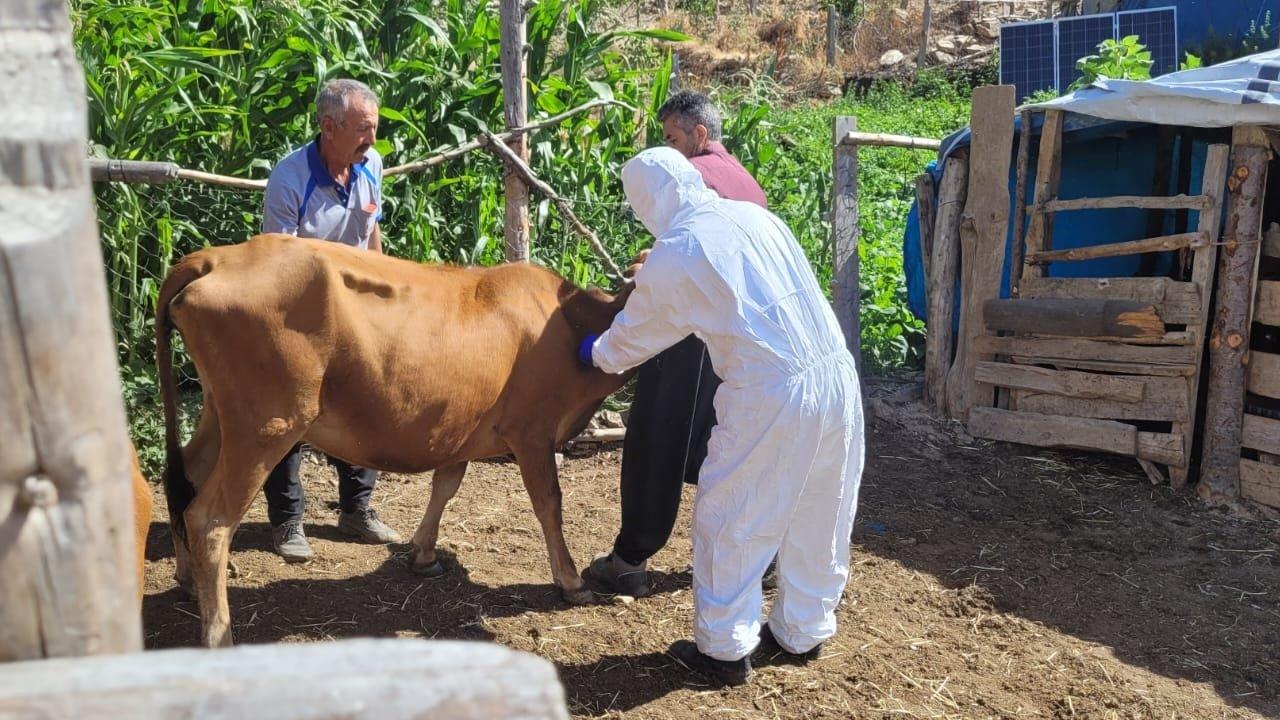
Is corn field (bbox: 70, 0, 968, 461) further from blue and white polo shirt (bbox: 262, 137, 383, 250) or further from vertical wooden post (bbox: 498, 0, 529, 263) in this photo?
blue and white polo shirt (bbox: 262, 137, 383, 250)

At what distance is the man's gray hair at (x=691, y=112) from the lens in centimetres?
538

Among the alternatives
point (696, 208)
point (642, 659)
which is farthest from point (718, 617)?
point (696, 208)

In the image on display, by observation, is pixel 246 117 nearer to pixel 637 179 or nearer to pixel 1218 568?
pixel 637 179

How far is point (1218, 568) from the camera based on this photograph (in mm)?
5582

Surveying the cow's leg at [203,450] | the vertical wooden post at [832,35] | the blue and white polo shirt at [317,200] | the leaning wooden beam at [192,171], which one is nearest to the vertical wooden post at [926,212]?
the leaning wooden beam at [192,171]

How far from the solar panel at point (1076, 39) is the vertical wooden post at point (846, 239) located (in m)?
2.91

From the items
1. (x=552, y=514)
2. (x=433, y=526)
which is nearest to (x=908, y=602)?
(x=552, y=514)

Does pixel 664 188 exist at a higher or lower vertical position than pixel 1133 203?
higher

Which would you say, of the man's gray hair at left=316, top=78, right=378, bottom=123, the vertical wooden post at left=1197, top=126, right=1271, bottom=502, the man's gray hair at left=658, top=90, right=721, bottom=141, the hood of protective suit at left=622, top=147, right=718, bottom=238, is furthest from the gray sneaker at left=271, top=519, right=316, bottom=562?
the vertical wooden post at left=1197, top=126, right=1271, bottom=502

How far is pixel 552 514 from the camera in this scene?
4.91 metres

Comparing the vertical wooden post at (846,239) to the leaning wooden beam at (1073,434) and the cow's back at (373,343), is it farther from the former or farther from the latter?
the cow's back at (373,343)

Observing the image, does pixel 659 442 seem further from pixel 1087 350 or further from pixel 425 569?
pixel 1087 350

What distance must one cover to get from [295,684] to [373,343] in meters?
2.94

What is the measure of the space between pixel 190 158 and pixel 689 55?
17991 mm
